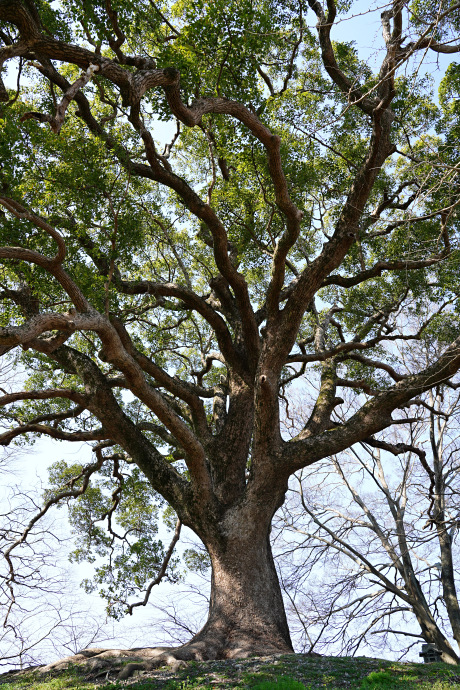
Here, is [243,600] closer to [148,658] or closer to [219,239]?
[148,658]

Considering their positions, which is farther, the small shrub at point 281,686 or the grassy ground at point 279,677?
the grassy ground at point 279,677

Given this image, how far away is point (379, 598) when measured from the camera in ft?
30.8

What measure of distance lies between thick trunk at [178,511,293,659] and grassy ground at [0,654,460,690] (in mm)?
552

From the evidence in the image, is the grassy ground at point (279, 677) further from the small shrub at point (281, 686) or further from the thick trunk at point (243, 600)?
the thick trunk at point (243, 600)

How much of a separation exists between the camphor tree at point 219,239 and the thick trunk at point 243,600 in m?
0.02

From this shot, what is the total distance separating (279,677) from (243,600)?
193 cm

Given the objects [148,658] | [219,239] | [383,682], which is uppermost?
[219,239]

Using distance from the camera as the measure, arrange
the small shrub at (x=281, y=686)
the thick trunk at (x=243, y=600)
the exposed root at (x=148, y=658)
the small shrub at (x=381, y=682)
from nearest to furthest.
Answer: the small shrub at (x=281, y=686) → the small shrub at (x=381, y=682) → the exposed root at (x=148, y=658) → the thick trunk at (x=243, y=600)

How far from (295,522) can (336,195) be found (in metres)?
6.46

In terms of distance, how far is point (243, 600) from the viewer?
19.7ft

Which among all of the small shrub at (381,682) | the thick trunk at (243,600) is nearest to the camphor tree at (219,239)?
the thick trunk at (243,600)

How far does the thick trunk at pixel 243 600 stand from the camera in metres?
5.58

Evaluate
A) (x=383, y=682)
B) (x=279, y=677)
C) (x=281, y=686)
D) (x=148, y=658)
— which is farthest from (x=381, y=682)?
(x=148, y=658)

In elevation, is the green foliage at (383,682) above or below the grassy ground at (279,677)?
below
